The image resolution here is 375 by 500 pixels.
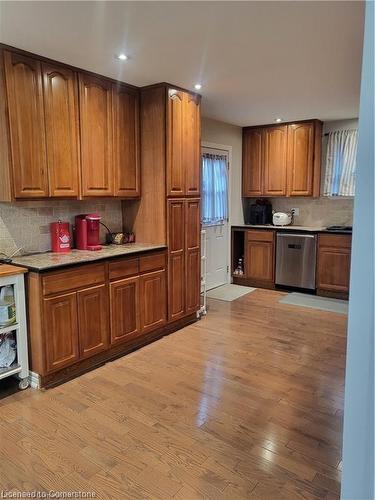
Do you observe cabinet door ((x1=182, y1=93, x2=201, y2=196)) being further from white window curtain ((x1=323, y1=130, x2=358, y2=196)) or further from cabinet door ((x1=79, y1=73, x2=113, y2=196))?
white window curtain ((x1=323, y1=130, x2=358, y2=196))

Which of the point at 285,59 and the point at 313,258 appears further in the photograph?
the point at 313,258

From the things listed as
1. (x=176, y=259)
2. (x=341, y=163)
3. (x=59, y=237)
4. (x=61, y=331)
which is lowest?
(x=61, y=331)

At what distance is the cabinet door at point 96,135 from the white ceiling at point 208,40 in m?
0.15

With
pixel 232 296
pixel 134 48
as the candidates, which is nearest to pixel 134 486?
pixel 134 48

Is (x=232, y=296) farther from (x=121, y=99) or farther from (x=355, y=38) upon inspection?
(x=355, y=38)

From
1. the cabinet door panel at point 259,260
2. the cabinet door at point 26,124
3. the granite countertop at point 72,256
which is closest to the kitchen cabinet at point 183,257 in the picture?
the granite countertop at point 72,256

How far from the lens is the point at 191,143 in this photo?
3949 millimetres

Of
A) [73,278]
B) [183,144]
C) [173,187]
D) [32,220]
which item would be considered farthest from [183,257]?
[32,220]

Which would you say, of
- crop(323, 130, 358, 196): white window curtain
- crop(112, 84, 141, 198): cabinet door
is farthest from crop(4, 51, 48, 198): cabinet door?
crop(323, 130, 358, 196): white window curtain

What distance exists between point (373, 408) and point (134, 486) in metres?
1.27

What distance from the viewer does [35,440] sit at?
219 centimetres

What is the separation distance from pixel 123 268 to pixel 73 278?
0.53 meters

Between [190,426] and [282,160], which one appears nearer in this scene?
[190,426]

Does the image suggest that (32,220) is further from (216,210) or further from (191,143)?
(216,210)
